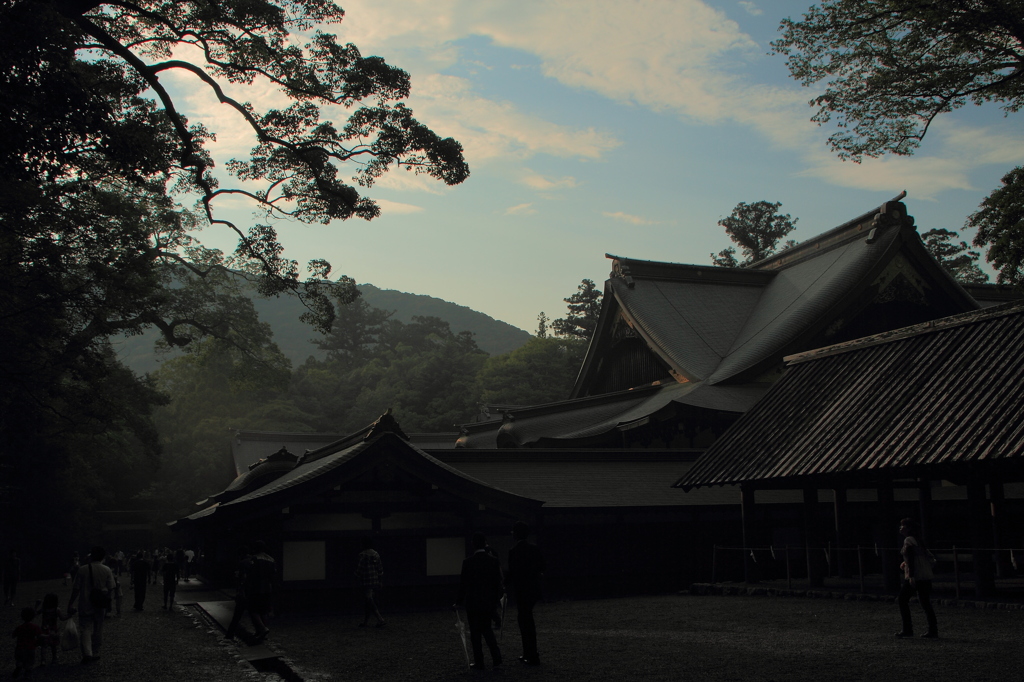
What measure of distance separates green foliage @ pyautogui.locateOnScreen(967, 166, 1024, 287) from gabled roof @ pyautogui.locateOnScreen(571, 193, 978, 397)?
650 cm

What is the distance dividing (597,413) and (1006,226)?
13622mm

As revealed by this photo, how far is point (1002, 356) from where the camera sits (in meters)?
13.4

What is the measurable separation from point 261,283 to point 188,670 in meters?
12.8

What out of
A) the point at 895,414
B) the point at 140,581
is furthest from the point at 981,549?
the point at 140,581

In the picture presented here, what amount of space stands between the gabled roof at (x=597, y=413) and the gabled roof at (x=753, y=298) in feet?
3.14

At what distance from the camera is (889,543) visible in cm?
1446

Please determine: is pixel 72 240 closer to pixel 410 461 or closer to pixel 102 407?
pixel 102 407

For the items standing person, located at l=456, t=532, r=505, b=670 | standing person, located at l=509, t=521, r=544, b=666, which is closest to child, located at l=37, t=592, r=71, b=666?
standing person, located at l=456, t=532, r=505, b=670

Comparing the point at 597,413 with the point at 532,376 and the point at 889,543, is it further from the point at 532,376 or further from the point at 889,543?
the point at 532,376

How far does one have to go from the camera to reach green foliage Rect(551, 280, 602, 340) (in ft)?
243

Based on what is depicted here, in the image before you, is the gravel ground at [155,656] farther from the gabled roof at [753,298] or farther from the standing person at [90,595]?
the gabled roof at [753,298]

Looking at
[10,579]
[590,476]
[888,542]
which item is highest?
[590,476]

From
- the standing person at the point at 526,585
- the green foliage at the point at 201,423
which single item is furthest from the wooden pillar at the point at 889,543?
the green foliage at the point at 201,423

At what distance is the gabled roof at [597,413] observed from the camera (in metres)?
24.1
